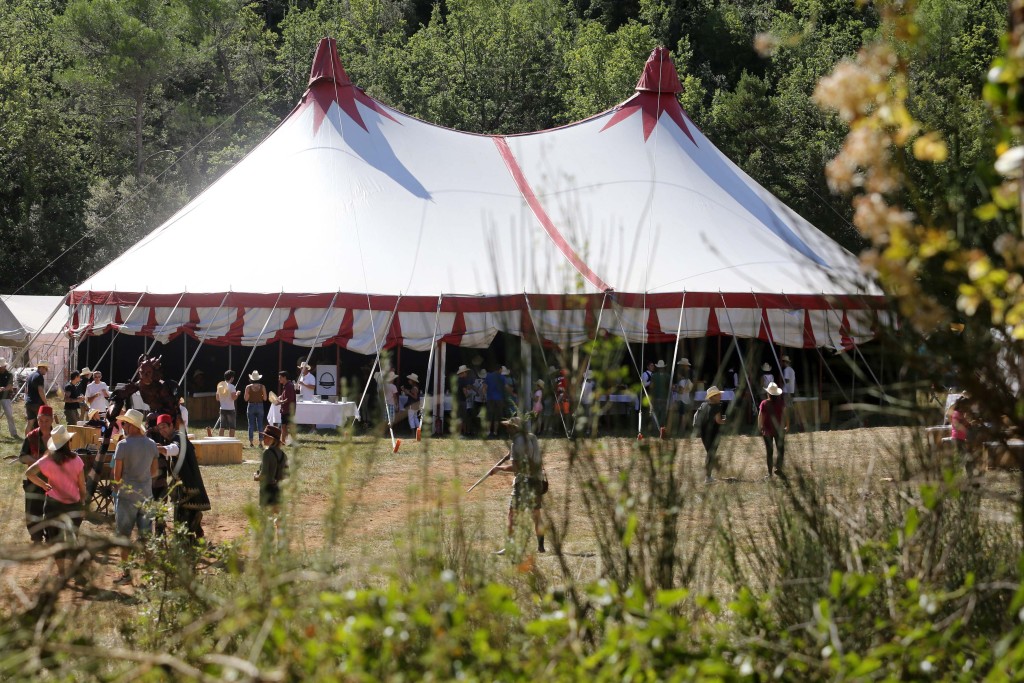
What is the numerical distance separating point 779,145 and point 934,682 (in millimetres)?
34559

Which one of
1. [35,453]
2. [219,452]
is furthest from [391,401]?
[35,453]

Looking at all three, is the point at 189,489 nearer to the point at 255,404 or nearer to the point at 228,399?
the point at 255,404

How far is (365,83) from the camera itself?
139 ft

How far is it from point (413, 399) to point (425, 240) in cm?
240

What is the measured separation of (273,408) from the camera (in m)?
15.5

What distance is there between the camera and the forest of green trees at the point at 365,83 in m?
37.0

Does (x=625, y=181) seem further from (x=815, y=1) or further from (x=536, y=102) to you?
(x=815, y=1)

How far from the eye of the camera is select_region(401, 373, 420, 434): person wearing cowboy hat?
16844mm

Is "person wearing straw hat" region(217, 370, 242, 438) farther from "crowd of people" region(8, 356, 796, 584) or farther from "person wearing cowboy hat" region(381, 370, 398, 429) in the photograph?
"person wearing cowboy hat" region(381, 370, 398, 429)

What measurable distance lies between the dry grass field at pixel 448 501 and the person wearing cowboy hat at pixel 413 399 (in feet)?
3.11

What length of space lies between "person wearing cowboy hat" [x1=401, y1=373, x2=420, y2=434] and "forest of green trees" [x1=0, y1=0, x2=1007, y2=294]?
1677cm

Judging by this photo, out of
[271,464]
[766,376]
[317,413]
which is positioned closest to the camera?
[271,464]

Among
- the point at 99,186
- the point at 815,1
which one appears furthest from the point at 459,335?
the point at 815,1

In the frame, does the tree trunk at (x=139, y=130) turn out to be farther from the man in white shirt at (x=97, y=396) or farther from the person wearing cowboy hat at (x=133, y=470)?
the person wearing cowboy hat at (x=133, y=470)
